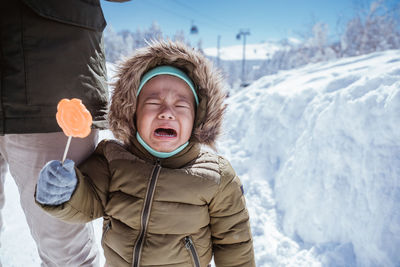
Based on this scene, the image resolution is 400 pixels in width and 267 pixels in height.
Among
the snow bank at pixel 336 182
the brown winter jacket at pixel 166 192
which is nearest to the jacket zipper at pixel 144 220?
the brown winter jacket at pixel 166 192

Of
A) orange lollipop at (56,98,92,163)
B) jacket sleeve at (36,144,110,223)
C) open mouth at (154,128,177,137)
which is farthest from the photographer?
open mouth at (154,128,177,137)

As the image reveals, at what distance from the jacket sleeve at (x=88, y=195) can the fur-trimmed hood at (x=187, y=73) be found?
8.5 inches

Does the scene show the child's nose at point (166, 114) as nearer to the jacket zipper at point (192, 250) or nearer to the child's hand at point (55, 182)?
the child's hand at point (55, 182)

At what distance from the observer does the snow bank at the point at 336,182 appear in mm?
2012

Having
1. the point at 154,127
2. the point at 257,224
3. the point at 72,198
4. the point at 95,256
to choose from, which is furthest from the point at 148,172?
the point at 257,224

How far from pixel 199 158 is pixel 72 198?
0.70m

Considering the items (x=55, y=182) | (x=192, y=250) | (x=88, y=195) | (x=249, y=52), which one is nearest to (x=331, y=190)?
(x=192, y=250)

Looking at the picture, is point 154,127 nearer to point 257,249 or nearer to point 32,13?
point 32,13

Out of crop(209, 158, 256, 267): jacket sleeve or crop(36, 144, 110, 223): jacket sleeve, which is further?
crop(209, 158, 256, 267): jacket sleeve

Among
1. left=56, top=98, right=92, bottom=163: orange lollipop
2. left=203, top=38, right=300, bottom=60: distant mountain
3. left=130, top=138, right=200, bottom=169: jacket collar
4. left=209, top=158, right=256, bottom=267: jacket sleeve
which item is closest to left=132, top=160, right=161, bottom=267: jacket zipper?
left=130, top=138, right=200, bottom=169: jacket collar

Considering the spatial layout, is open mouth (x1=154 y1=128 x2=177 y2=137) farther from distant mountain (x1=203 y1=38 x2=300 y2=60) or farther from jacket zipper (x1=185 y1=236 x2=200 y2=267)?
distant mountain (x1=203 y1=38 x2=300 y2=60)

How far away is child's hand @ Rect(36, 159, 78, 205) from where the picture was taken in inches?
34.9

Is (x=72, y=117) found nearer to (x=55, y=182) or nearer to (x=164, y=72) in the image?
(x=55, y=182)

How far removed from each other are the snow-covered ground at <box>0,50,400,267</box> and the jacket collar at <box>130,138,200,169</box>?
305mm
